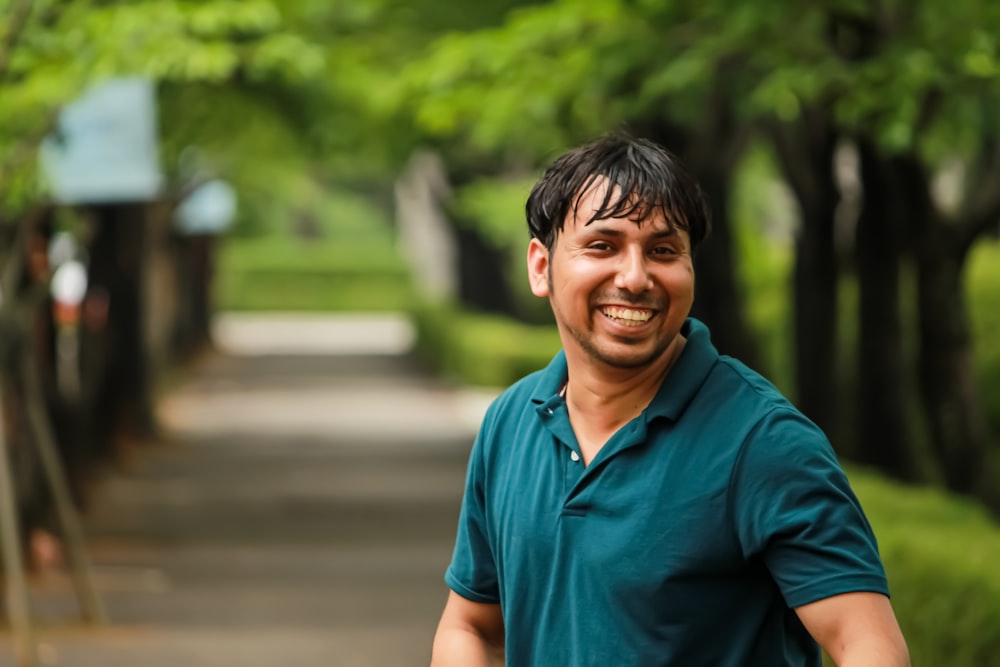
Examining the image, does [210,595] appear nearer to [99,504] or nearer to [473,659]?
[99,504]

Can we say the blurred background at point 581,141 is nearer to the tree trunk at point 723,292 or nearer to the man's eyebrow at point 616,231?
the tree trunk at point 723,292

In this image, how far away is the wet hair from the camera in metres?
2.67

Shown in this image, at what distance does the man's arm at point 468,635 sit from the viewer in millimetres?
2918

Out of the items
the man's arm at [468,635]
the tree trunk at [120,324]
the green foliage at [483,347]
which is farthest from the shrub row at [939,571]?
the green foliage at [483,347]

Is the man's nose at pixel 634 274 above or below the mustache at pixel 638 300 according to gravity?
above

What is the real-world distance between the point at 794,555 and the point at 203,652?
7.72 metres

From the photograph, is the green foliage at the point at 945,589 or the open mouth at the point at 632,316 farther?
the green foliage at the point at 945,589

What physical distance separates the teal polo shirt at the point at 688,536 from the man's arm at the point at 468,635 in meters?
0.15

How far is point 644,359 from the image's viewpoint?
8.86 ft

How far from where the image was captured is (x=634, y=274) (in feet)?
8.71

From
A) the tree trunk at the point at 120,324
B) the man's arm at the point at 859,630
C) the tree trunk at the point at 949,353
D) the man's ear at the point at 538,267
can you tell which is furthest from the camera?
the tree trunk at the point at 120,324

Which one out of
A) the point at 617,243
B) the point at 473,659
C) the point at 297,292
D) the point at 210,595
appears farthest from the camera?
the point at 297,292

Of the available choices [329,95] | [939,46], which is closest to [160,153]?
[329,95]

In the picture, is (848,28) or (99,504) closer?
(848,28)
